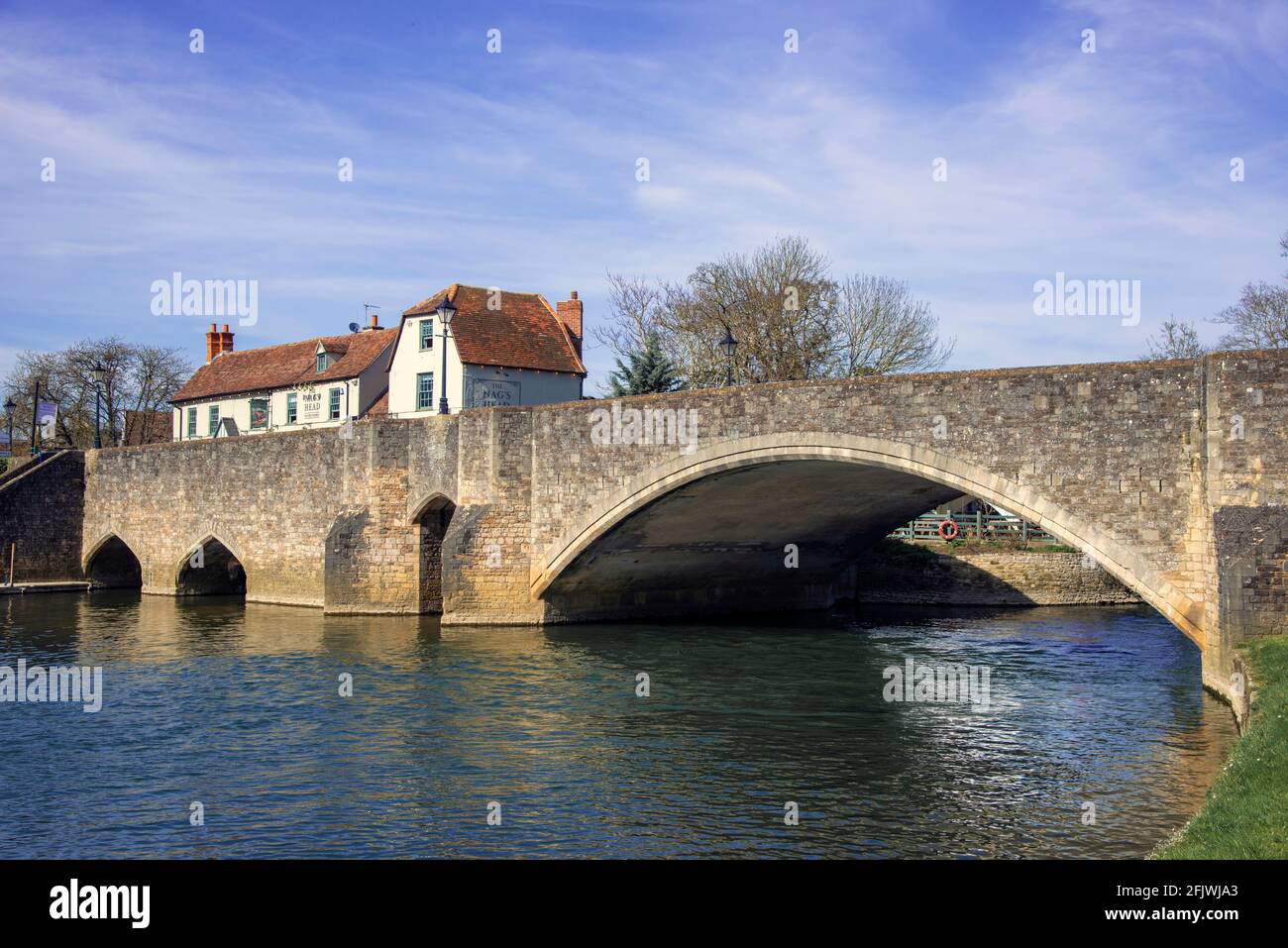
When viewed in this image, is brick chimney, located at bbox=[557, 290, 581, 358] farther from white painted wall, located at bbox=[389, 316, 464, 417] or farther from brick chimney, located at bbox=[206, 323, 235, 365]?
brick chimney, located at bbox=[206, 323, 235, 365]

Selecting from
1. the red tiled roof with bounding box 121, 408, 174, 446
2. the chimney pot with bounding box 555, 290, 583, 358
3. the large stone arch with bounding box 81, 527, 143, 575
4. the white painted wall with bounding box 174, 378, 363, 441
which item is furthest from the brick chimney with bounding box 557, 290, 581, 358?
the red tiled roof with bounding box 121, 408, 174, 446

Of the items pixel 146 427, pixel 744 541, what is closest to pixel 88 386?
pixel 146 427

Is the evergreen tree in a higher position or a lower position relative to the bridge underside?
higher

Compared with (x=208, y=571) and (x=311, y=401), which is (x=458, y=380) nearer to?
(x=311, y=401)

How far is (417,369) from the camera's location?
140ft

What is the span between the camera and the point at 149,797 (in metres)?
13.6

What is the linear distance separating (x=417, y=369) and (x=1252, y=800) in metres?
36.1

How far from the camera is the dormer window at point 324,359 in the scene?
48.9 metres

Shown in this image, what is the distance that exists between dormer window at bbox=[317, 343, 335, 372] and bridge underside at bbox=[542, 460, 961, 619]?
23457mm

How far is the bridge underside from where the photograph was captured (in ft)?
86.0

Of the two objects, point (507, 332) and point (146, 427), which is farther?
point (146, 427)
